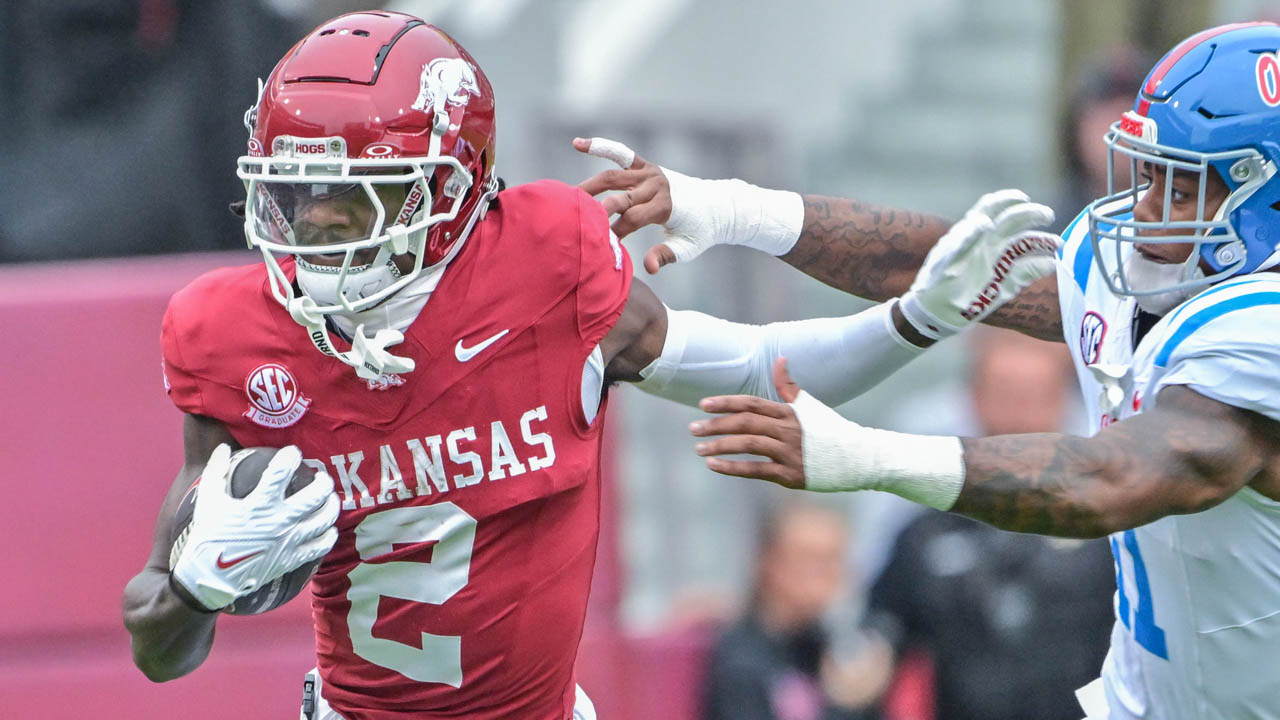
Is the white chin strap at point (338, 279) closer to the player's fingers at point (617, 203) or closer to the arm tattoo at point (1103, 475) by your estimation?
the player's fingers at point (617, 203)

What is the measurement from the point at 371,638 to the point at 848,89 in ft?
22.4

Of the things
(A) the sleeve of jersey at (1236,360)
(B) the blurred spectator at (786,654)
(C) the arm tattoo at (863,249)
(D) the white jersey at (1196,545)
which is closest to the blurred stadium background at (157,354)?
(B) the blurred spectator at (786,654)

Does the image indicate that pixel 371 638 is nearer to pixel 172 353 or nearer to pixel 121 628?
pixel 172 353

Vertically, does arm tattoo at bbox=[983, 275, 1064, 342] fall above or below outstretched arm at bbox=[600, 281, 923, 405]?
below

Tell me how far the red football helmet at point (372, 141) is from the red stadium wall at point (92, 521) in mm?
1714

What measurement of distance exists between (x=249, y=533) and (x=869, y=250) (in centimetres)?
148

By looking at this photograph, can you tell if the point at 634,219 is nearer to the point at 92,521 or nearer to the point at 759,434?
the point at 759,434

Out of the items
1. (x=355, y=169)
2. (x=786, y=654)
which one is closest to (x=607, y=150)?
(x=355, y=169)

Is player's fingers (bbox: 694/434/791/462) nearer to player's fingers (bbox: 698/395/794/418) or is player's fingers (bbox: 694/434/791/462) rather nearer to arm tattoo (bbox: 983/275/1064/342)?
player's fingers (bbox: 698/395/794/418)

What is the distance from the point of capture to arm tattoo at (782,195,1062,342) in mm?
3541

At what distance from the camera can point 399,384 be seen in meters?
2.96

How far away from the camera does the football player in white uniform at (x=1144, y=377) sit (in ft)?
8.70

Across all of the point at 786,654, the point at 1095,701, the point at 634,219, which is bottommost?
the point at 786,654

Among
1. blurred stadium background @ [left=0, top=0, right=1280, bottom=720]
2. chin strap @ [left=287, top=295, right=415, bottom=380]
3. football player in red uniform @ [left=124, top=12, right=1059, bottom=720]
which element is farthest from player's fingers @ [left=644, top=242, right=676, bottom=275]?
blurred stadium background @ [left=0, top=0, right=1280, bottom=720]
